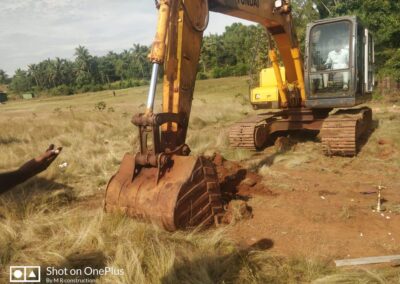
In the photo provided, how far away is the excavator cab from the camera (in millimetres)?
8164

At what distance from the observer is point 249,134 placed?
888 centimetres

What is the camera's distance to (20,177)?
2740 mm

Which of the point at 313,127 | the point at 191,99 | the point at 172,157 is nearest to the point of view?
the point at 172,157

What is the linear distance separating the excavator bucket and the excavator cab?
187 inches

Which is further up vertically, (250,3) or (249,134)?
(250,3)

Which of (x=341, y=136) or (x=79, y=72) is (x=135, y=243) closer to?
(x=341, y=136)

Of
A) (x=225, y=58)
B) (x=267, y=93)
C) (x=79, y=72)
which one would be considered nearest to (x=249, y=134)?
(x=267, y=93)

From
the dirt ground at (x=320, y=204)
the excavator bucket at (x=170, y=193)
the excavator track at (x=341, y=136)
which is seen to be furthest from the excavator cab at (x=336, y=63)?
the excavator bucket at (x=170, y=193)

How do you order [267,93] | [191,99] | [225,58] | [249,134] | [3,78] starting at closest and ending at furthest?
1. [191,99]
2. [249,134]
3. [267,93]
4. [225,58]
5. [3,78]

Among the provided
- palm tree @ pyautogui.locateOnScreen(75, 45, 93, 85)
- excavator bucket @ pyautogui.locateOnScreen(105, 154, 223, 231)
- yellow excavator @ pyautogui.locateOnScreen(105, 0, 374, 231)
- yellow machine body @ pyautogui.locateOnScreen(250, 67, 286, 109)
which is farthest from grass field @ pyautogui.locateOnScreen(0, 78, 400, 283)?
palm tree @ pyautogui.locateOnScreen(75, 45, 93, 85)

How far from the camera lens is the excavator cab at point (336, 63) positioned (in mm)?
8164

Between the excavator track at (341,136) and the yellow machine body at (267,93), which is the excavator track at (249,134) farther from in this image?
the excavator track at (341,136)

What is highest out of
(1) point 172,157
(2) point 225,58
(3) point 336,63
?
(2) point 225,58

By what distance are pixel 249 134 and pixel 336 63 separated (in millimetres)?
2381
